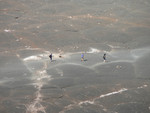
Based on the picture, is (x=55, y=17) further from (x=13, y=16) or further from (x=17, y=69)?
(x=17, y=69)

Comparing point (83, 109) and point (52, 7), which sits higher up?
point (52, 7)

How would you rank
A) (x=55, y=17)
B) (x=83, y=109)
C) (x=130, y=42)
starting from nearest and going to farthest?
(x=83, y=109)
(x=130, y=42)
(x=55, y=17)

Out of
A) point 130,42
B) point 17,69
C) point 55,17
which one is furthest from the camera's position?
point 55,17

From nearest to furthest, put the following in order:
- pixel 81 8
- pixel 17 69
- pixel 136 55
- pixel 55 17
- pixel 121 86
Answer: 1. pixel 121 86
2. pixel 17 69
3. pixel 136 55
4. pixel 55 17
5. pixel 81 8

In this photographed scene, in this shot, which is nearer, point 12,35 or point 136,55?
point 136,55

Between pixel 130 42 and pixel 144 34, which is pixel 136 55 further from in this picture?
pixel 144 34

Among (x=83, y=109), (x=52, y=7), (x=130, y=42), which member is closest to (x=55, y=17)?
(x=52, y=7)

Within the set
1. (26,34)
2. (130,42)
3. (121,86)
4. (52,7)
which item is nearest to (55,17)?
(52,7)

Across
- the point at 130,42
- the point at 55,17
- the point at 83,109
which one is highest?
the point at 55,17

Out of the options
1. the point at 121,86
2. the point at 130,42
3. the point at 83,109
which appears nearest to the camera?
the point at 83,109
